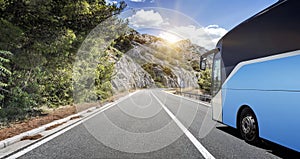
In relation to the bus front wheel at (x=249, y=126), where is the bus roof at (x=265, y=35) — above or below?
above

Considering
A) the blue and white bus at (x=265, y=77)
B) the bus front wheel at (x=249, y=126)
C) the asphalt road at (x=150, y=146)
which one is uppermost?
the blue and white bus at (x=265, y=77)

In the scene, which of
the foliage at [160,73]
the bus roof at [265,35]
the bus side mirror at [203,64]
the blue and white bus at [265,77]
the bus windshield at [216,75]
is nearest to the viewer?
the blue and white bus at [265,77]

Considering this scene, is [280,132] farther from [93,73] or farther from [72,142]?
[93,73]

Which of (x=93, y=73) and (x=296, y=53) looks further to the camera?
(x=93, y=73)

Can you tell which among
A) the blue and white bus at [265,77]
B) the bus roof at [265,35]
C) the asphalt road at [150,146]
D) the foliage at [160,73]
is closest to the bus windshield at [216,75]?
the blue and white bus at [265,77]

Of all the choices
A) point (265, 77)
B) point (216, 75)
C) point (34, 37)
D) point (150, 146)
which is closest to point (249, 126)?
point (265, 77)

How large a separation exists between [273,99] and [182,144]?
2.36 meters

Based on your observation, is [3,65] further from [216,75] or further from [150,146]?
[216,75]

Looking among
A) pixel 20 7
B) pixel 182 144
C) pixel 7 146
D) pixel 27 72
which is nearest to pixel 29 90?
pixel 27 72

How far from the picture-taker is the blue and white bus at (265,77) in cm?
496

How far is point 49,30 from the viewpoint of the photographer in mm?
11297

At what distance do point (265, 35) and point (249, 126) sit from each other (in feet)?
7.79

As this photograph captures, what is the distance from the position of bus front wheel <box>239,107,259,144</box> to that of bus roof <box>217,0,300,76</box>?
1.47m

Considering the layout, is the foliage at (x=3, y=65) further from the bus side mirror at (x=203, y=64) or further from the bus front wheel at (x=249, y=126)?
the bus front wheel at (x=249, y=126)
